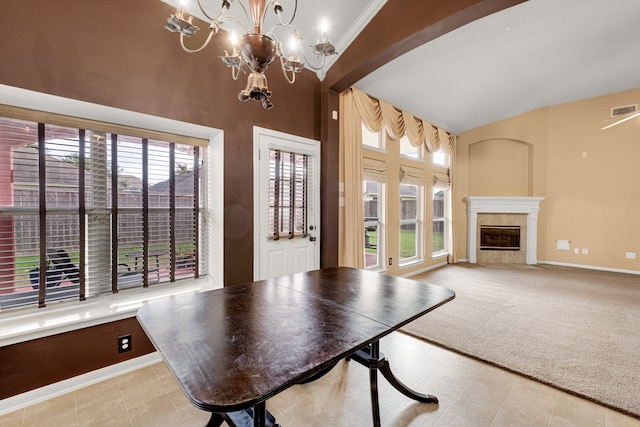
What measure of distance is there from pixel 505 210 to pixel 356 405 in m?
5.85

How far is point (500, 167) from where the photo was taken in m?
6.25

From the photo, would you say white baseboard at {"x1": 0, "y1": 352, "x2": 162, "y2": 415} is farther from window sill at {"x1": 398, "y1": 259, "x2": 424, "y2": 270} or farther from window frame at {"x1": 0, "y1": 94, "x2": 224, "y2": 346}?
window sill at {"x1": 398, "y1": 259, "x2": 424, "y2": 270}

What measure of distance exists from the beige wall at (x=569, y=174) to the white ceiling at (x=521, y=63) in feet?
1.71

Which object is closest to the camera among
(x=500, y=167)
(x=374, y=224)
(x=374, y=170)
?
(x=374, y=170)

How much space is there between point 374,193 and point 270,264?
2274mm

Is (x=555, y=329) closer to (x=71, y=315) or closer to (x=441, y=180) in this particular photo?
(x=441, y=180)

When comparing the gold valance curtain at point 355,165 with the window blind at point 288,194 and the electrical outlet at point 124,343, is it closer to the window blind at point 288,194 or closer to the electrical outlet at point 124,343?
the window blind at point 288,194

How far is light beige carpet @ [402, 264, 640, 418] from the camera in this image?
2.07 m

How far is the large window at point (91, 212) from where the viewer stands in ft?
6.26

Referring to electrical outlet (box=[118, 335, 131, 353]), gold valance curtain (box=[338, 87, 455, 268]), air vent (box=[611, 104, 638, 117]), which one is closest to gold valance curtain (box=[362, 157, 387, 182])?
gold valance curtain (box=[338, 87, 455, 268])

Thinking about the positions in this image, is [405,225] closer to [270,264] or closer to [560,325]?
[560,325]

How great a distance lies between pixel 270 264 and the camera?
→ 9.75 feet

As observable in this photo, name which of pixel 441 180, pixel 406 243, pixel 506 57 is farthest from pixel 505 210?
pixel 506 57

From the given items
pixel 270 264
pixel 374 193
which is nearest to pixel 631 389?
pixel 270 264
